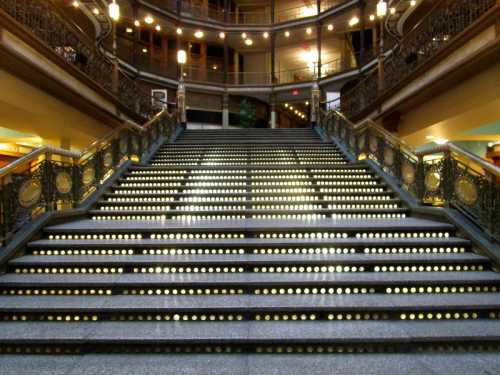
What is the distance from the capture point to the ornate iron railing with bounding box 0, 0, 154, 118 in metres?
6.28

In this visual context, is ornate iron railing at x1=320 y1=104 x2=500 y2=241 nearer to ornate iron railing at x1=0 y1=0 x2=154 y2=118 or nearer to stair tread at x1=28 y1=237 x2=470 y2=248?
stair tread at x1=28 y1=237 x2=470 y2=248

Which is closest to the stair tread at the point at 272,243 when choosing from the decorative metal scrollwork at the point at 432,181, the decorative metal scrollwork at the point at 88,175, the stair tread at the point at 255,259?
the stair tread at the point at 255,259

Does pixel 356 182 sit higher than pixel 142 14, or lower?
lower

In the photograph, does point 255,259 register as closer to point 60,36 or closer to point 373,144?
point 373,144

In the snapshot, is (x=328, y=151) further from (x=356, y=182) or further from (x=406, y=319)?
(x=406, y=319)

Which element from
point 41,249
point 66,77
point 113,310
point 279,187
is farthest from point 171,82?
point 113,310

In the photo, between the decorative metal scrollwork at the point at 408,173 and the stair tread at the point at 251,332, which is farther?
the decorative metal scrollwork at the point at 408,173

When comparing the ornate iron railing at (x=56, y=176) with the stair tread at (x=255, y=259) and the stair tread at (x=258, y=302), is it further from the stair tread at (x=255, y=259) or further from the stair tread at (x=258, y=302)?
the stair tread at (x=258, y=302)

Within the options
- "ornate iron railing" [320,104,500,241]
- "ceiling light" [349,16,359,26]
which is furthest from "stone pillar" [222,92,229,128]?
"ornate iron railing" [320,104,500,241]

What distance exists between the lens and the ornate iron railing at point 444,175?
3.97m

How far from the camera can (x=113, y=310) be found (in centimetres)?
307

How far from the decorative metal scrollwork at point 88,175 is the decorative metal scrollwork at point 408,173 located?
18.7 feet

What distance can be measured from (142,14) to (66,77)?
1455 cm

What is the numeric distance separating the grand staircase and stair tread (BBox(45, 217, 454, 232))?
3 centimetres
